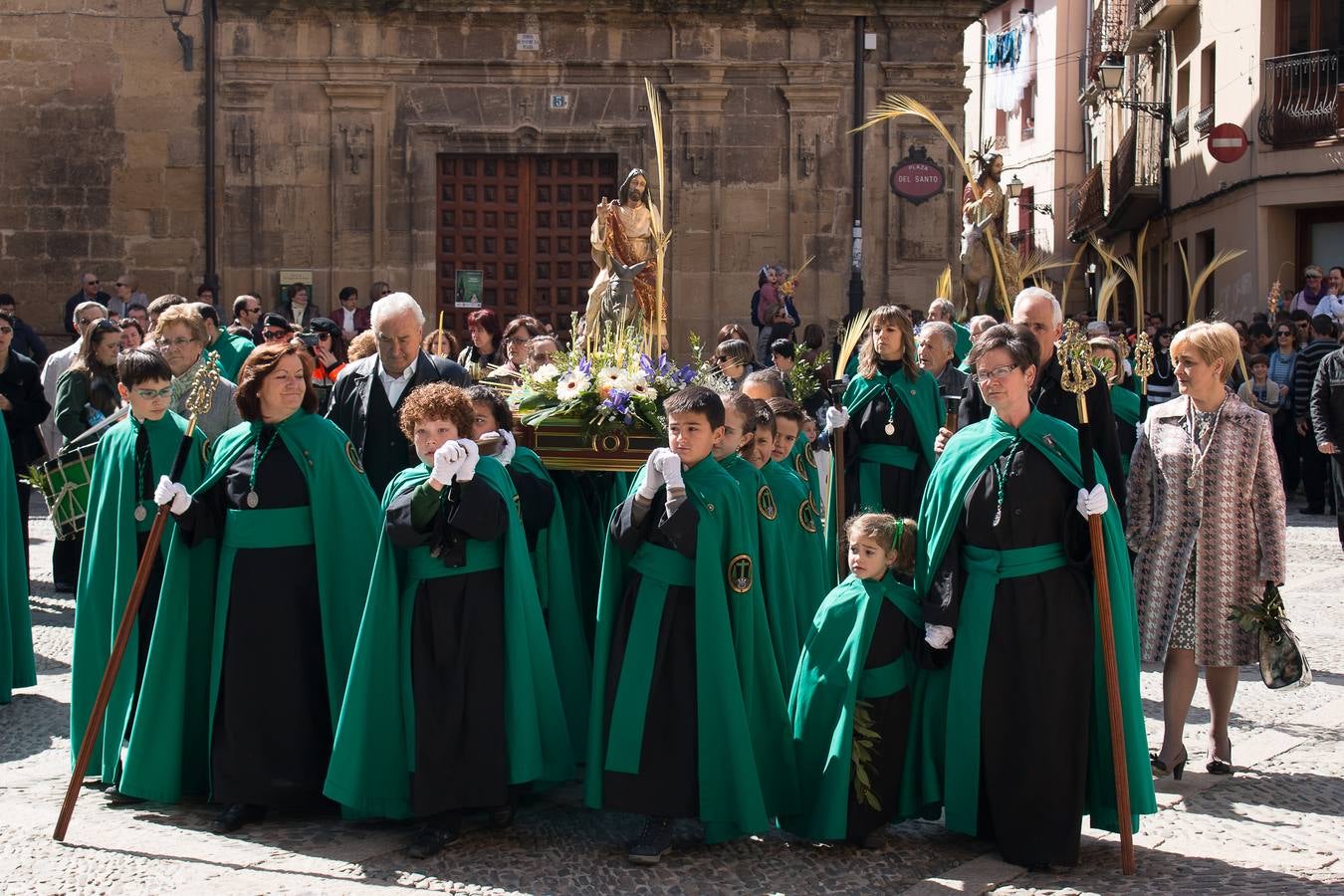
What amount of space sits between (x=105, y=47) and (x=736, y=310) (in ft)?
25.7

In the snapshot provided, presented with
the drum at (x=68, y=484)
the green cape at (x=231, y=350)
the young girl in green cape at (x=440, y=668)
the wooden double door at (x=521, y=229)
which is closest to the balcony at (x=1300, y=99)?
the wooden double door at (x=521, y=229)

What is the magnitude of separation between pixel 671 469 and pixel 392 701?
1.21m

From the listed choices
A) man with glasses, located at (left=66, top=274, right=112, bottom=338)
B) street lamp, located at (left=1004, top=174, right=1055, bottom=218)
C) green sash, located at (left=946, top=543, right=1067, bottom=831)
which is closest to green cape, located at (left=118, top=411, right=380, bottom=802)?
green sash, located at (left=946, top=543, right=1067, bottom=831)

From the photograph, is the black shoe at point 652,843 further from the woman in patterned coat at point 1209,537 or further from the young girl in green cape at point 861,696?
the woman in patterned coat at point 1209,537

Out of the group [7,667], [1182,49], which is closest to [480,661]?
[7,667]

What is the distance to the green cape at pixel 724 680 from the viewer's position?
580 centimetres

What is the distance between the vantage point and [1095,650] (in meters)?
5.79

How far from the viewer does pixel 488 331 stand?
1183 centimetres

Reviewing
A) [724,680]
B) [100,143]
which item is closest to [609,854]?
[724,680]

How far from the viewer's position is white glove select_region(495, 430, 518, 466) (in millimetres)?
6422

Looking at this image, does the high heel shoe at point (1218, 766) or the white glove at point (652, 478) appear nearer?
the white glove at point (652, 478)

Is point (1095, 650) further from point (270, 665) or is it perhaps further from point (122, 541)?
point (122, 541)

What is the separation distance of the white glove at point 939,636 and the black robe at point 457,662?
55.5 inches

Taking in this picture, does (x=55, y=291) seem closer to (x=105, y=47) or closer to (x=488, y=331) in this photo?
(x=105, y=47)
